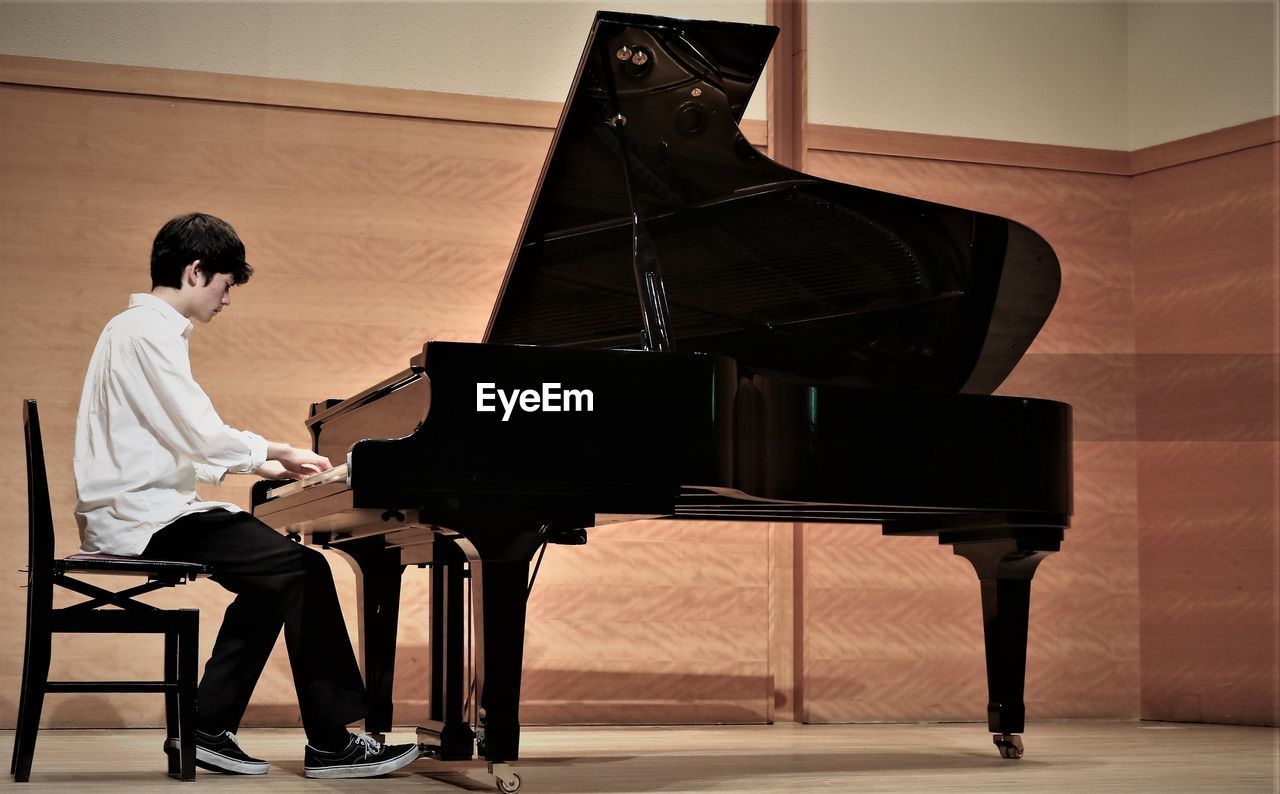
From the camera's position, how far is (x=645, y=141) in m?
3.40

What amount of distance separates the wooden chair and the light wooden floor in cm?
12

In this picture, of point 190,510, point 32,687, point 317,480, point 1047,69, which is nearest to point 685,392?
point 317,480

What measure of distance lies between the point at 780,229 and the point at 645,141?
444 millimetres

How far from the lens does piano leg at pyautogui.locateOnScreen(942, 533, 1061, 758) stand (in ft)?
11.9

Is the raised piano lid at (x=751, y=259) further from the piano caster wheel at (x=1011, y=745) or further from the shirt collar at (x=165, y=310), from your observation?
the piano caster wheel at (x=1011, y=745)

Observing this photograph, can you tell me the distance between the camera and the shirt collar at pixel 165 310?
3.07 metres

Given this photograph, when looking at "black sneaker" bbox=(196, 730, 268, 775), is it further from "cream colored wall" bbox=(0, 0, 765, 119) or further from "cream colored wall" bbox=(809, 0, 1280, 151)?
"cream colored wall" bbox=(809, 0, 1280, 151)

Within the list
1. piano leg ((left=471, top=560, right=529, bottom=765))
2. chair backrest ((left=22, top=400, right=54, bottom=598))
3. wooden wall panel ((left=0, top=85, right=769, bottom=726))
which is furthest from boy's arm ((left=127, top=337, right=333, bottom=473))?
wooden wall panel ((left=0, top=85, right=769, bottom=726))

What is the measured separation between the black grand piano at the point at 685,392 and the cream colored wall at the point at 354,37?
67.2 inches

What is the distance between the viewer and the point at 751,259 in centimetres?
364

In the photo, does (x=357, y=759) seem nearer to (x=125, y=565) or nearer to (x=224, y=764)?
(x=224, y=764)

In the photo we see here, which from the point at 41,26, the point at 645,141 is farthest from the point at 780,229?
the point at 41,26

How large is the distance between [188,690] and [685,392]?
121 cm

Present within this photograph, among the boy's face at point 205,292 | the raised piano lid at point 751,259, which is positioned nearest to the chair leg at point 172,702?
the boy's face at point 205,292
